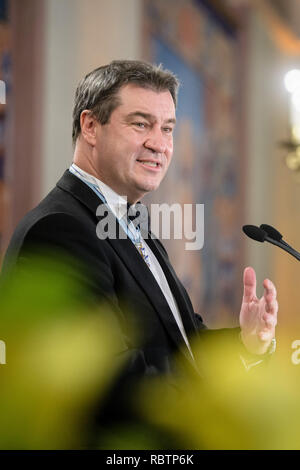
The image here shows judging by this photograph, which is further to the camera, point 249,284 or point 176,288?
point 176,288

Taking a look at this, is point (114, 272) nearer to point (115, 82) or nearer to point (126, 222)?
point (126, 222)

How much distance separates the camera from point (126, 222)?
124cm

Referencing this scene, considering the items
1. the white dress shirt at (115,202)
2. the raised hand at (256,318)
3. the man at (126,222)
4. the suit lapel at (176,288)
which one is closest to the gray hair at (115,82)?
the man at (126,222)

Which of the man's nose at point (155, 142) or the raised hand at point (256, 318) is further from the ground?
the man's nose at point (155, 142)

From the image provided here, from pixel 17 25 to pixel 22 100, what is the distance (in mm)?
390

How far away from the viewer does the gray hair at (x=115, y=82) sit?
1173 millimetres

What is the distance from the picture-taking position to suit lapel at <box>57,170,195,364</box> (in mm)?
1058

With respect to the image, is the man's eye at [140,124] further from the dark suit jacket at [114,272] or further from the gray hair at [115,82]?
the dark suit jacket at [114,272]

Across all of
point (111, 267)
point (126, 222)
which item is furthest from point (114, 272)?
point (126, 222)

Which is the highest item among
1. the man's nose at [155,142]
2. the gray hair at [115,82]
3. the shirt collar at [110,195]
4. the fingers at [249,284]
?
the gray hair at [115,82]

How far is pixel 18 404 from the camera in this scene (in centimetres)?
54

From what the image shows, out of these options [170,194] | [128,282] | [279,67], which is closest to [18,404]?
[128,282]

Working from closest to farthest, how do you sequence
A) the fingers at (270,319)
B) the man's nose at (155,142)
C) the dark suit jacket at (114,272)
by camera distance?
the dark suit jacket at (114,272) → the fingers at (270,319) → the man's nose at (155,142)

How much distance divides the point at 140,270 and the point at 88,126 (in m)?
0.35
